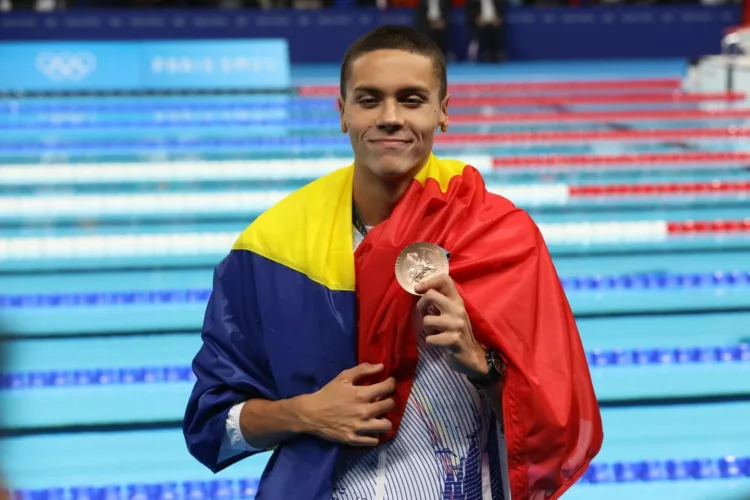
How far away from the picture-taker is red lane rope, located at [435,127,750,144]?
8.24 meters

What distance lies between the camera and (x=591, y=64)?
13.7 meters

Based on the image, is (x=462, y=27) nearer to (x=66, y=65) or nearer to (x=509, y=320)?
(x=66, y=65)

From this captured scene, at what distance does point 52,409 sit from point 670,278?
2.80 meters

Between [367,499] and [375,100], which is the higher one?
[375,100]

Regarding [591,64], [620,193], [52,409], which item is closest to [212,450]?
[52,409]

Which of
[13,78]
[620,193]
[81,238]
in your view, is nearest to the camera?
[81,238]

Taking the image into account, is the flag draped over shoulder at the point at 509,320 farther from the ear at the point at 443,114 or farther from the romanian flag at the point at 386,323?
the ear at the point at 443,114

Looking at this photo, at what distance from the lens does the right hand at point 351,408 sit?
1.46 metres

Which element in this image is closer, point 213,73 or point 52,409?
point 52,409

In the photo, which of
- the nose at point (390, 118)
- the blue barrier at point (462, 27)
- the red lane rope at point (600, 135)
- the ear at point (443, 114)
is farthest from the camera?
the blue barrier at point (462, 27)

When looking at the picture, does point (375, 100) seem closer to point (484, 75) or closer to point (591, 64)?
point (484, 75)

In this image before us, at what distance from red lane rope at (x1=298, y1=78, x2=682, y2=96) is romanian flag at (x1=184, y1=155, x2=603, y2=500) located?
9.06 m

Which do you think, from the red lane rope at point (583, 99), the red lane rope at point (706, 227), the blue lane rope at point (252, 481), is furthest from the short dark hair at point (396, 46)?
the red lane rope at point (583, 99)

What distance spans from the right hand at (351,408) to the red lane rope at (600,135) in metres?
6.69
